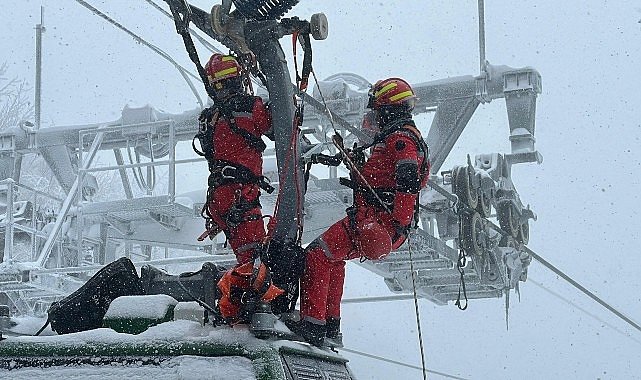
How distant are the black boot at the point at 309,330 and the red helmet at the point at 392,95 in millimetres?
1717

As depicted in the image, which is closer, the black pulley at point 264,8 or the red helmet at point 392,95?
the black pulley at point 264,8

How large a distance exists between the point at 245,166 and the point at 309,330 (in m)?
1.34

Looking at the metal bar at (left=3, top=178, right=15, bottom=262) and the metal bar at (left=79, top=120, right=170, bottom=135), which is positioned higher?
the metal bar at (left=79, top=120, right=170, bottom=135)

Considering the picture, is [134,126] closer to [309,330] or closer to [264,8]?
[264,8]

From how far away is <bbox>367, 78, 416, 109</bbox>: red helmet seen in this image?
5.84 meters

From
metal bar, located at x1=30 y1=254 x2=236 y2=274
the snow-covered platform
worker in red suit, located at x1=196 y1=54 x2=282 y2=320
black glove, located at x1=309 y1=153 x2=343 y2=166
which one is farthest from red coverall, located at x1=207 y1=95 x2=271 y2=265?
metal bar, located at x1=30 y1=254 x2=236 y2=274

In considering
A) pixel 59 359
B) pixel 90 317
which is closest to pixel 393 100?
pixel 90 317

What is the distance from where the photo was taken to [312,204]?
10.6 meters

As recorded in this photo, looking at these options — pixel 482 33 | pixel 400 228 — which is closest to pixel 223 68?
pixel 400 228

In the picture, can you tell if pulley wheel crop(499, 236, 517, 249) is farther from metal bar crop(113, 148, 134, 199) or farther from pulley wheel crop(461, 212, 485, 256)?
metal bar crop(113, 148, 134, 199)

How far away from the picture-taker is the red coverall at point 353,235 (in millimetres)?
4949

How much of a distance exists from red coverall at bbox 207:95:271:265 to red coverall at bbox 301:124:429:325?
0.47 metres

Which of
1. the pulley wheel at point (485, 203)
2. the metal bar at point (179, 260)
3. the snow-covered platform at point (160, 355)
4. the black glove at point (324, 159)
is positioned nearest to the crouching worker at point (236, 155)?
the black glove at point (324, 159)

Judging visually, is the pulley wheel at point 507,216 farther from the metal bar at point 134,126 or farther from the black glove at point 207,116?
the black glove at point 207,116
